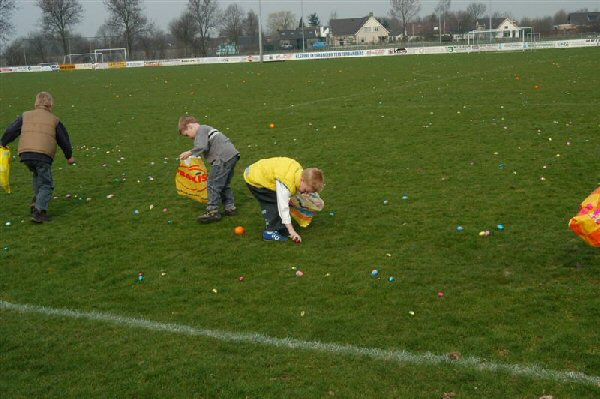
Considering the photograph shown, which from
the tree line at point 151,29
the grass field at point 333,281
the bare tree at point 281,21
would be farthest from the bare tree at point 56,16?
the grass field at point 333,281

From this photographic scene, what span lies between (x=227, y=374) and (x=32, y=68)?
69.2m

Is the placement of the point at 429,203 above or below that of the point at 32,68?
below

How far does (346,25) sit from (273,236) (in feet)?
417

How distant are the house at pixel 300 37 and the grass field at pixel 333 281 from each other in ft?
263

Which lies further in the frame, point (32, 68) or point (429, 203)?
point (32, 68)

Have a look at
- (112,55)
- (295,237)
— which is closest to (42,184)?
(295,237)

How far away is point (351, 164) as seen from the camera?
1120cm

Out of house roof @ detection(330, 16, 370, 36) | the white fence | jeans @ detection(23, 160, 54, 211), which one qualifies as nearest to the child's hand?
jeans @ detection(23, 160, 54, 211)

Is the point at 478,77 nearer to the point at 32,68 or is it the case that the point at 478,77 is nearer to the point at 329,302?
the point at 329,302

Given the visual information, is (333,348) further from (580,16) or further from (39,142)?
(580,16)

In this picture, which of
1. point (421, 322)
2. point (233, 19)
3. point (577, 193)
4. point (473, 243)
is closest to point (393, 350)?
point (421, 322)

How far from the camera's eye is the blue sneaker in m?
7.40

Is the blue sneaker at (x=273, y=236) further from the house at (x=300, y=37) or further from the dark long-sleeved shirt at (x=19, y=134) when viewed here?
the house at (x=300, y=37)

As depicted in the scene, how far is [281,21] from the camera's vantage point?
134375 millimetres
